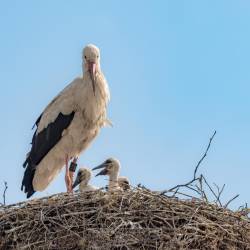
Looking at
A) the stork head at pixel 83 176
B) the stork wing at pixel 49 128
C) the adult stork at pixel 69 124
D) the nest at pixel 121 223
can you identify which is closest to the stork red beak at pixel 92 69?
the adult stork at pixel 69 124

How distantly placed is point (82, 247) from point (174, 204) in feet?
2.51

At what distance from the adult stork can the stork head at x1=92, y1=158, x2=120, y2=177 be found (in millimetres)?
603

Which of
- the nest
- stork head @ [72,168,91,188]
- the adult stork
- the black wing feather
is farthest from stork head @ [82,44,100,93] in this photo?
the nest

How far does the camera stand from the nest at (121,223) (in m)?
6.64

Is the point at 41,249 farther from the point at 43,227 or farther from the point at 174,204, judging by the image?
A: the point at 174,204

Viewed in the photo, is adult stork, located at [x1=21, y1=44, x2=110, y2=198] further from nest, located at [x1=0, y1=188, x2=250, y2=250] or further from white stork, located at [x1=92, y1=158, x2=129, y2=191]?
nest, located at [x1=0, y1=188, x2=250, y2=250]

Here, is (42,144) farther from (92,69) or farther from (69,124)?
(92,69)

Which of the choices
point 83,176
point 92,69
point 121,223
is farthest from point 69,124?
point 121,223

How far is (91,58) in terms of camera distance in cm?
931

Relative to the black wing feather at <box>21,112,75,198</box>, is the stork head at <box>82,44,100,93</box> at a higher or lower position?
higher

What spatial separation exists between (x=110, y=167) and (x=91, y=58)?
3.90ft

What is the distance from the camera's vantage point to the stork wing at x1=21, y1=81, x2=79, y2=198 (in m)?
9.38

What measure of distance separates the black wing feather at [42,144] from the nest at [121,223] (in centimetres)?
223

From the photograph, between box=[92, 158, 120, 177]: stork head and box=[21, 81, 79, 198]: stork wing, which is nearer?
box=[92, 158, 120, 177]: stork head
